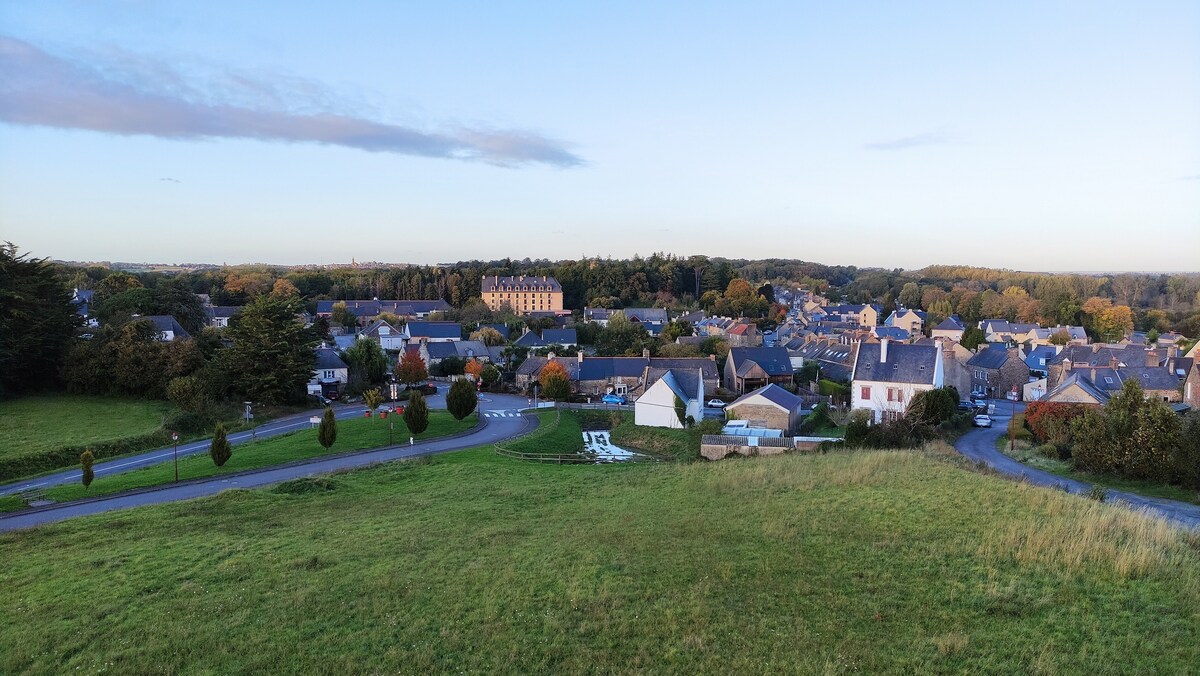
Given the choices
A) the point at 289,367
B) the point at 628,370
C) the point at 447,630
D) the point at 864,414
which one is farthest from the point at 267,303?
the point at 447,630

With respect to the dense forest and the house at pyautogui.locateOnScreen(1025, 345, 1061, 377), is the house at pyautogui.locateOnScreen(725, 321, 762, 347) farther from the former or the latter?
the dense forest

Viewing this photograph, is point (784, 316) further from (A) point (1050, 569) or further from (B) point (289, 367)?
(A) point (1050, 569)

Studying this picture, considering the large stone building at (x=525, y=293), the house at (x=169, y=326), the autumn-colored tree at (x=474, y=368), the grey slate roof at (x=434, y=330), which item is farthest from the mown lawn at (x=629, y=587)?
the large stone building at (x=525, y=293)

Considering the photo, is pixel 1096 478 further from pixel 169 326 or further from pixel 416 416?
pixel 169 326

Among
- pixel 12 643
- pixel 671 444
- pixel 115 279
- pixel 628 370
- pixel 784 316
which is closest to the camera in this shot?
pixel 12 643

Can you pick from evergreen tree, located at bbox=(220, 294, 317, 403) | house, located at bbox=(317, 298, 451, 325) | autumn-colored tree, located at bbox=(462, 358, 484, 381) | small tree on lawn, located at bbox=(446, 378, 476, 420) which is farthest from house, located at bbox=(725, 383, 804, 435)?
house, located at bbox=(317, 298, 451, 325)

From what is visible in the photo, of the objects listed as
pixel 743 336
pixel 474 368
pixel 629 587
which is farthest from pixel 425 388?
pixel 629 587

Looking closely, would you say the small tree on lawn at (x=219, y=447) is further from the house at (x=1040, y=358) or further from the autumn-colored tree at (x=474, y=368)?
the house at (x=1040, y=358)
